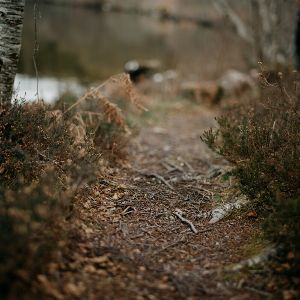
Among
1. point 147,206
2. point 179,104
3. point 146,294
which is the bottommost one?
point 179,104

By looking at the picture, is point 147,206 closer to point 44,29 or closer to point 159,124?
point 159,124

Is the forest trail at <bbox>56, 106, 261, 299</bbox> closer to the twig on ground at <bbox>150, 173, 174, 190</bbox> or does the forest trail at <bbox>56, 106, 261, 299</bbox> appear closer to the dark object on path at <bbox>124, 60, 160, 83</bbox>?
the twig on ground at <bbox>150, 173, 174, 190</bbox>

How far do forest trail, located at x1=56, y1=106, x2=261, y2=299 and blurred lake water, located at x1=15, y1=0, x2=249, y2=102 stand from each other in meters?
5.89

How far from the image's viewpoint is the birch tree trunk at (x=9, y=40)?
17.7 feet

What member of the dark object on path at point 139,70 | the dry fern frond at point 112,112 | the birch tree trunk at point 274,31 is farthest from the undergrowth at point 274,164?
the dark object on path at point 139,70

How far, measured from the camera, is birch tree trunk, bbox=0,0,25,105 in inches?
213

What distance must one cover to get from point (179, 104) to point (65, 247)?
30.9ft

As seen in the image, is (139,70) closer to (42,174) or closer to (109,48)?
(109,48)

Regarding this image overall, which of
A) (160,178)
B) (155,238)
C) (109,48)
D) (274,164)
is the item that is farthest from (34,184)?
(109,48)

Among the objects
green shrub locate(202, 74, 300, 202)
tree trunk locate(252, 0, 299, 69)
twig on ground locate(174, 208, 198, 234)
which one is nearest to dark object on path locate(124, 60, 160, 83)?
tree trunk locate(252, 0, 299, 69)

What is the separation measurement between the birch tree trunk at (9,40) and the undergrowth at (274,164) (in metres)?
2.77

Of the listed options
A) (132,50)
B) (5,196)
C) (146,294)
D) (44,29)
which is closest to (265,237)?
(146,294)

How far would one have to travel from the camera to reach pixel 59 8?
121 ft

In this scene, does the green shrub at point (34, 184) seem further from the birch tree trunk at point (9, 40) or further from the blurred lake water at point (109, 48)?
the blurred lake water at point (109, 48)
